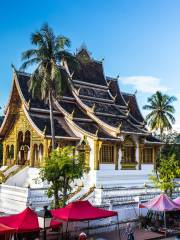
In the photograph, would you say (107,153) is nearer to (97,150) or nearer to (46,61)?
(97,150)

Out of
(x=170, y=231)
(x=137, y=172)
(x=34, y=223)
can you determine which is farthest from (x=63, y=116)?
(x=34, y=223)

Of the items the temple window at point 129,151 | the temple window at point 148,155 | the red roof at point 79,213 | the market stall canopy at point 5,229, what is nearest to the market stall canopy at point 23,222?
the market stall canopy at point 5,229

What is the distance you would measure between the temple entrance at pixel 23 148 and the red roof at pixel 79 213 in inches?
671

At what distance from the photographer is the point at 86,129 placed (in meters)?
29.3

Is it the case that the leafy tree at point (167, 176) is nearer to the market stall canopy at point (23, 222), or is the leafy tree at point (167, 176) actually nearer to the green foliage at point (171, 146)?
the market stall canopy at point (23, 222)

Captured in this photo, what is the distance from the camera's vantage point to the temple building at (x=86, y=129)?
93.8 feet

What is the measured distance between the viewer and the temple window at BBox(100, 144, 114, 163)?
2925 cm

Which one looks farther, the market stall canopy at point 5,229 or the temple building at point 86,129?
the temple building at point 86,129

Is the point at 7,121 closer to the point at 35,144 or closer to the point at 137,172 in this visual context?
the point at 35,144

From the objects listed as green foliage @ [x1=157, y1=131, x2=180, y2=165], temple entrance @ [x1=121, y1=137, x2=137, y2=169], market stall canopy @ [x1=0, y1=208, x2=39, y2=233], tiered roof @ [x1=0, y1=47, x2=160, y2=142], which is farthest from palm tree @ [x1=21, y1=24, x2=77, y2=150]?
green foliage @ [x1=157, y1=131, x2=180, y2=165]

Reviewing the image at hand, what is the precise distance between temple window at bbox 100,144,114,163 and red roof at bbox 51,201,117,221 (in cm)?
1406

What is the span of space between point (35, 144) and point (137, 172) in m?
9.93

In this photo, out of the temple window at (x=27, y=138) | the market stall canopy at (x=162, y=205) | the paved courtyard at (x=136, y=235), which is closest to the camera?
the paved courtyard at (x=136, y=235)

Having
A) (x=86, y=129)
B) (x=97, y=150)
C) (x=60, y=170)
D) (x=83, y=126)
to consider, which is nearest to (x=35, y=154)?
(x=83, y=126)
